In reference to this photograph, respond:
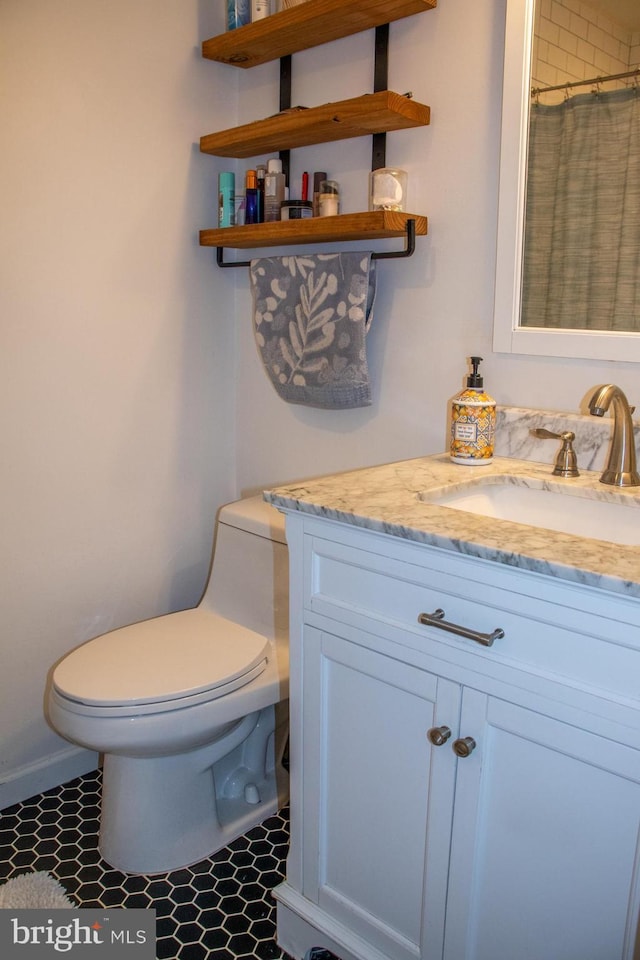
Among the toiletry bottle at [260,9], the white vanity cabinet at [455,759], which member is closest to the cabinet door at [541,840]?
the white vanity cabinet at [455,759]

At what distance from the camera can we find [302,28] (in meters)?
1.71

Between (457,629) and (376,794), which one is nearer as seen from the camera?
(457,629)

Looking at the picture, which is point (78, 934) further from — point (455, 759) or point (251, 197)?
point (251, 197)

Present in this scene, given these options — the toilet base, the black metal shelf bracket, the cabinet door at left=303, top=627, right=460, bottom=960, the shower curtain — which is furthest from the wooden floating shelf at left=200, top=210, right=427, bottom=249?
the toilet base

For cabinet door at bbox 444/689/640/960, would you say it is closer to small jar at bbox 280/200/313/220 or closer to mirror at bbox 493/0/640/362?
mirror at bbox 493/0/640/362

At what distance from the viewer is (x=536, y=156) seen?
1479 millimetres

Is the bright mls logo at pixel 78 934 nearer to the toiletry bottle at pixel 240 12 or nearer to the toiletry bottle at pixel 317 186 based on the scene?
the toiletry bottle at pixel 317 186

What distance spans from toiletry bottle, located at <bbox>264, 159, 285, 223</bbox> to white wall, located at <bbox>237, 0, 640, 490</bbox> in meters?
0.07

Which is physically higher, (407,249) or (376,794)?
(407,249)

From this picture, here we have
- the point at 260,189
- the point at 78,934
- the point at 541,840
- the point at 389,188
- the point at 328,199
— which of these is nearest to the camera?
the point at 541,840

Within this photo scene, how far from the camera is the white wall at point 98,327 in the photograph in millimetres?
1705

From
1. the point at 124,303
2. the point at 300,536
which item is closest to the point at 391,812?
the point at 300,536

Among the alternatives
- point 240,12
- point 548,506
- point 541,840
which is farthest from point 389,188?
point 541,840

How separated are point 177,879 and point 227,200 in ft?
5.01
